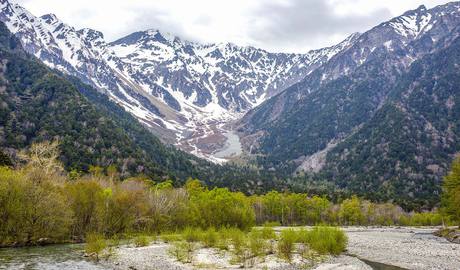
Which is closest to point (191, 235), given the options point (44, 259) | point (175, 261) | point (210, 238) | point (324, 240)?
point (210, 238)

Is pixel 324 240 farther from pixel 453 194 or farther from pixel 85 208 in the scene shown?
pixel 453 194

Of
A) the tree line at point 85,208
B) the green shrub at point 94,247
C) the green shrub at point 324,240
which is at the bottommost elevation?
the green shrub at point 94,247

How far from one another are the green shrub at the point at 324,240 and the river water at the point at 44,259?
2495 centimetres

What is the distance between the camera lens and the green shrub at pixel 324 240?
54.5 m

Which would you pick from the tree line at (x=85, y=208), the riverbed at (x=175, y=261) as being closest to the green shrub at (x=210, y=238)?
the riverbed at (x=175, y=261)

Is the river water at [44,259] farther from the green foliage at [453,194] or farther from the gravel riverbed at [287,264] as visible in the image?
the green foliage at [453,194]

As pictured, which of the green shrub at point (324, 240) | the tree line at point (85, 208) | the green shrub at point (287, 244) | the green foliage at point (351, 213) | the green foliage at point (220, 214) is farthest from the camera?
the green foliage at point (351, 213)

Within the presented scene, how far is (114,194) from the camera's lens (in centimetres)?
8731

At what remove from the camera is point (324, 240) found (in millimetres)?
55469

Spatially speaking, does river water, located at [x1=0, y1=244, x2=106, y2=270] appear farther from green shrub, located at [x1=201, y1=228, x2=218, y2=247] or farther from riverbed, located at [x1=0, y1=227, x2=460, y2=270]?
green shrub, located at [x1=201, y1=228, x2=218, y2=247]

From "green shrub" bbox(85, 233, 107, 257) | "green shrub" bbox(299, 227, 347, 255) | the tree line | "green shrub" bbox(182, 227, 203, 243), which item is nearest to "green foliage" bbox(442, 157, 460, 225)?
the tree line

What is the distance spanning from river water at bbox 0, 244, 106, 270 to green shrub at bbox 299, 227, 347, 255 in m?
25.0

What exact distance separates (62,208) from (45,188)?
4.23 meters

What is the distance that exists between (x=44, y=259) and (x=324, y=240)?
34.2 m
